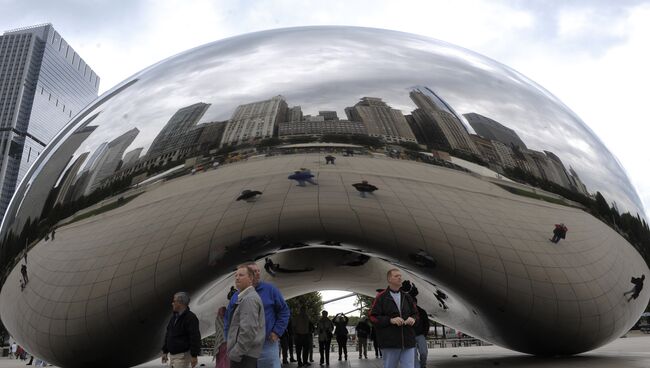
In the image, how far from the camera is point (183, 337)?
5.27m

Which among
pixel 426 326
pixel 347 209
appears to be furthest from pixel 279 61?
pixel 426 326

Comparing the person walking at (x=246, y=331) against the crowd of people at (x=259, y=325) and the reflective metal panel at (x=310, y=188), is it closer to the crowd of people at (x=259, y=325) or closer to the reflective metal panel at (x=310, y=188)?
the crowd of people at (x=259, y=325)

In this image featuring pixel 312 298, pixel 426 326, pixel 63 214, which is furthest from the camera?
pixel 312 298

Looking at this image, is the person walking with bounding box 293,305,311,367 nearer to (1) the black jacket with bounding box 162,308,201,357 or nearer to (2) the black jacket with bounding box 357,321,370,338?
(2) the black jacket with bounding box 357,321,370,338

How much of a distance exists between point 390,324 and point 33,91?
16652 centimetres

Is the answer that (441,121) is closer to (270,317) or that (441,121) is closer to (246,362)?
(270,317)

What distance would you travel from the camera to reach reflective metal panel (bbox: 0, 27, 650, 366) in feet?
14.5

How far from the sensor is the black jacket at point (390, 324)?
14.4 ft

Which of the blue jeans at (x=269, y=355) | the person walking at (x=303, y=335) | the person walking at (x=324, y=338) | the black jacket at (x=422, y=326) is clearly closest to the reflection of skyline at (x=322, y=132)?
the blue jeans at (x=269, y=355)

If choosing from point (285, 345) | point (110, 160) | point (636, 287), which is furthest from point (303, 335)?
point (110, 160)

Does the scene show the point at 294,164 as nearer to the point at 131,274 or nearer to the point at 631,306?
the point at 131,274

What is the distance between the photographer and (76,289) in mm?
4902

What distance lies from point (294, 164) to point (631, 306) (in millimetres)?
4508

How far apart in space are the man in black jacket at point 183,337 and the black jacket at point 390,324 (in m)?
1.92
